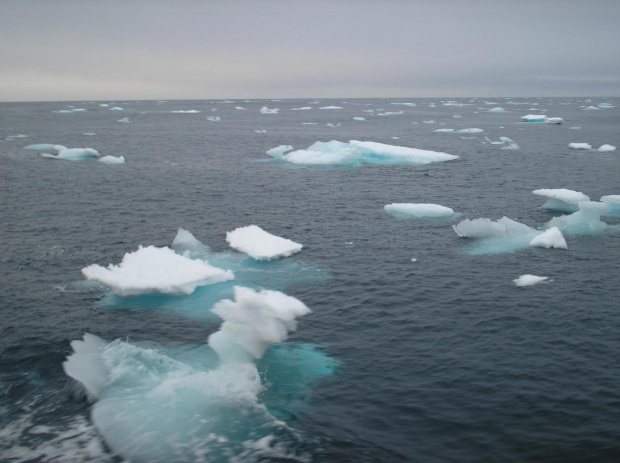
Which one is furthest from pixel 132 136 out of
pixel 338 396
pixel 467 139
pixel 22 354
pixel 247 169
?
pixel 338 396

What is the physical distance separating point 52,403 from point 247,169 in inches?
1093

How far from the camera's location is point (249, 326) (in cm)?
1171

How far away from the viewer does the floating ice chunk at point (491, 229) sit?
18.9 m

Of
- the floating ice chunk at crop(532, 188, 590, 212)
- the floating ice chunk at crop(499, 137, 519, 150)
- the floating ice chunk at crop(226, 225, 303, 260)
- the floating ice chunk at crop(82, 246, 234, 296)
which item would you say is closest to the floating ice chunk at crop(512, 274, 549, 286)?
the floating ice chunk at crop(226, 225, 303, 260)

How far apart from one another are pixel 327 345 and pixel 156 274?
5.69m

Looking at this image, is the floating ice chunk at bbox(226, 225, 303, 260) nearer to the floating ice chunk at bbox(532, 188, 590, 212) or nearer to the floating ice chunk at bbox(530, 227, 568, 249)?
the floating ice chunk at bbox(530, 227, 568, 249)

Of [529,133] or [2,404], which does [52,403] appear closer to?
[2,404]

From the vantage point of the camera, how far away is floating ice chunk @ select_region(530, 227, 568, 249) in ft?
57.9

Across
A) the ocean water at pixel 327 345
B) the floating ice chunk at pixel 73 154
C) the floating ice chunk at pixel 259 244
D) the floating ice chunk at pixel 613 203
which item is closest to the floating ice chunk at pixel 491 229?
the ocean water at pixel 327 345

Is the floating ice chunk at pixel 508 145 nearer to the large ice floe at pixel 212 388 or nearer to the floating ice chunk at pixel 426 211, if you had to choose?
the floating ice chunk at pixel 426 211

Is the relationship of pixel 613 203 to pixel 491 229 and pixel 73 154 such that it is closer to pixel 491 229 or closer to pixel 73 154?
pixel 491 229

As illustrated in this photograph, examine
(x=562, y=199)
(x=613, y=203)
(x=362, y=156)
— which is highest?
(x=362, y=156)

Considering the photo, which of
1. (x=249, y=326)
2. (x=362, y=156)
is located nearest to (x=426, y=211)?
(x=249, y=326)

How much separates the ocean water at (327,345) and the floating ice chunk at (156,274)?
38 cm
